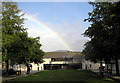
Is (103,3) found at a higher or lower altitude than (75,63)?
higher

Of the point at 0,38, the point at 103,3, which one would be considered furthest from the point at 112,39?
the point at 0,38

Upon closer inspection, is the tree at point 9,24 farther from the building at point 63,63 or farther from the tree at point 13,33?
the building at point 63,63

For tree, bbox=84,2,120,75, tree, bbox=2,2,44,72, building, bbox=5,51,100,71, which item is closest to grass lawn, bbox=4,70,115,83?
tree, bbox=2,2,44,72

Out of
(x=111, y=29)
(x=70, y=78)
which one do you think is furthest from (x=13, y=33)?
(x=111, y=29)

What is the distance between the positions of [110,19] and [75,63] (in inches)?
3065

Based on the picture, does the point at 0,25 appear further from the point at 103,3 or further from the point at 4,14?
the point at 103,3

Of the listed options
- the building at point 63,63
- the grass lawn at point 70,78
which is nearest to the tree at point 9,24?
the grass lawn at point 70,78

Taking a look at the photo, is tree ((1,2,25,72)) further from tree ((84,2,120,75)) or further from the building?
the building

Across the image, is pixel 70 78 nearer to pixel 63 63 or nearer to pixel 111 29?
pixel 111 29

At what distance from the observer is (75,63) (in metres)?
91.9

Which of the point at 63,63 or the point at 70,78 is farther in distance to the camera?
the point at 63,63

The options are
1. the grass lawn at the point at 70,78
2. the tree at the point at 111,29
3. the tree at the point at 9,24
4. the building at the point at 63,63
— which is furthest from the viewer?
the building at the point at 63,63

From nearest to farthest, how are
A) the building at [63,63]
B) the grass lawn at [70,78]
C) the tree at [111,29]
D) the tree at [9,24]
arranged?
the tree at [111,29], the grass lawn at [70,78], the tree at [9,24], the building at [63,63]

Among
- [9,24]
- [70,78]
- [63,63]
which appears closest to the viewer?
[70,78]
